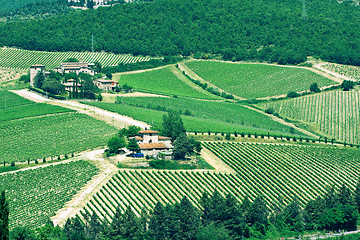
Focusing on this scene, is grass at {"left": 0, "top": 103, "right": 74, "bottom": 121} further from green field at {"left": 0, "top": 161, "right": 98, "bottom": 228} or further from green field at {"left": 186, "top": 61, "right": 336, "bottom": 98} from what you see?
green field at {"left": 186, "top": 61, "right": 336, "bottom": 98}

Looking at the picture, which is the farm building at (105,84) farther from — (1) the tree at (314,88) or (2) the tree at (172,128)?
(2) the tree at (172,128)

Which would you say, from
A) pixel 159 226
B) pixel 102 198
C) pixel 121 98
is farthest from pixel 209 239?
pixel 121 98

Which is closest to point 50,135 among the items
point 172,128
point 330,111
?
point 172,128

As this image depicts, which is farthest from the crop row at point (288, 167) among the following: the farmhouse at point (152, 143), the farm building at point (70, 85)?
the farm building at point (70, 85)

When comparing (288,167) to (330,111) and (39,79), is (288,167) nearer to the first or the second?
(330,111)

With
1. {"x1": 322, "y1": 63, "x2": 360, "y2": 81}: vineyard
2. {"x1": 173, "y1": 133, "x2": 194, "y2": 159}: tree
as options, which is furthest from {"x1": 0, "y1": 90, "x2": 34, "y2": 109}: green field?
{"x1": 322, "y1": 63, "x2": 360, "y2": 81}: vineyard
